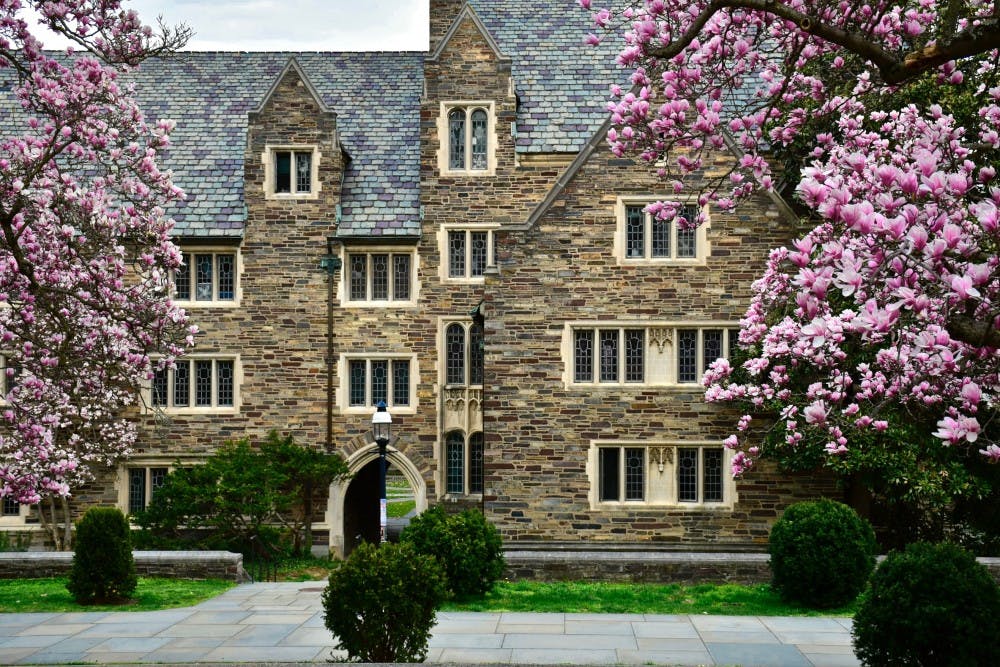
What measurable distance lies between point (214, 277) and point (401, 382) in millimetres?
5272

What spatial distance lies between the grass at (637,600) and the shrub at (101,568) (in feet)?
15.7

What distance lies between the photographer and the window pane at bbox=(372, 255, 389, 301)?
26.9 metres

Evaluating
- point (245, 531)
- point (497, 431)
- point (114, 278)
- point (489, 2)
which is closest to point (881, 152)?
point (114, 278)

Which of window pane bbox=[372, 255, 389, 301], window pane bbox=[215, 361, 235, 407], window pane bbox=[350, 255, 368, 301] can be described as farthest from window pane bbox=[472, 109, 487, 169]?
window pane bbox=[215, 361, 235, 407]

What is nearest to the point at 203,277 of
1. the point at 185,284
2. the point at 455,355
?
the point at 185,284

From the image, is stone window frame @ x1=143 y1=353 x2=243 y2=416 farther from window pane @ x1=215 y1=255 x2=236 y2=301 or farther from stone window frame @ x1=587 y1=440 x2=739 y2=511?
stone window frame @ x1=587 y1=440 x2=739 y2=511

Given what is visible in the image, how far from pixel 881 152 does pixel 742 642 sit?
6.21m

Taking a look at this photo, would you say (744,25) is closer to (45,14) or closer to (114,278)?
(45,14)

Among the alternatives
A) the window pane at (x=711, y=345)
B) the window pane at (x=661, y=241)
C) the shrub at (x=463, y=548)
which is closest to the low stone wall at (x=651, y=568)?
the shrub at (x=463, y=548)

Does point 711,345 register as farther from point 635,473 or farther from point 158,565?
point 158,565

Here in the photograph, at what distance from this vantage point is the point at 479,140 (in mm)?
26469

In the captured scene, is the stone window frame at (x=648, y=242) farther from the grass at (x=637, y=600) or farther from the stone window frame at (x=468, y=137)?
the grass at (x=637, y=600)

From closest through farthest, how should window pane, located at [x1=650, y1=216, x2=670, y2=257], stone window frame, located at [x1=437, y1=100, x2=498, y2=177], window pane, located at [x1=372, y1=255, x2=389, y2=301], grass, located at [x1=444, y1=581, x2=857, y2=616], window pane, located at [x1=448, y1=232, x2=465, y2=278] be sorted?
grass, located at [x1=444, y1=581, x2=857, y2=616]
window pane, located at [x1=650, y1=216, x2=670, y2=257]
stone window frame, located at [x1=437, y1=100, x2=498, y2=177]
window pane, located at [x1=448, y1=232, x2=465, y2=278]
window pane, located at [x1=372, y1=255, x2=389, y2=301]

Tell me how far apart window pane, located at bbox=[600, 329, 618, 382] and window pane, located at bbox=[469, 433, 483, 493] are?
4.91 m
